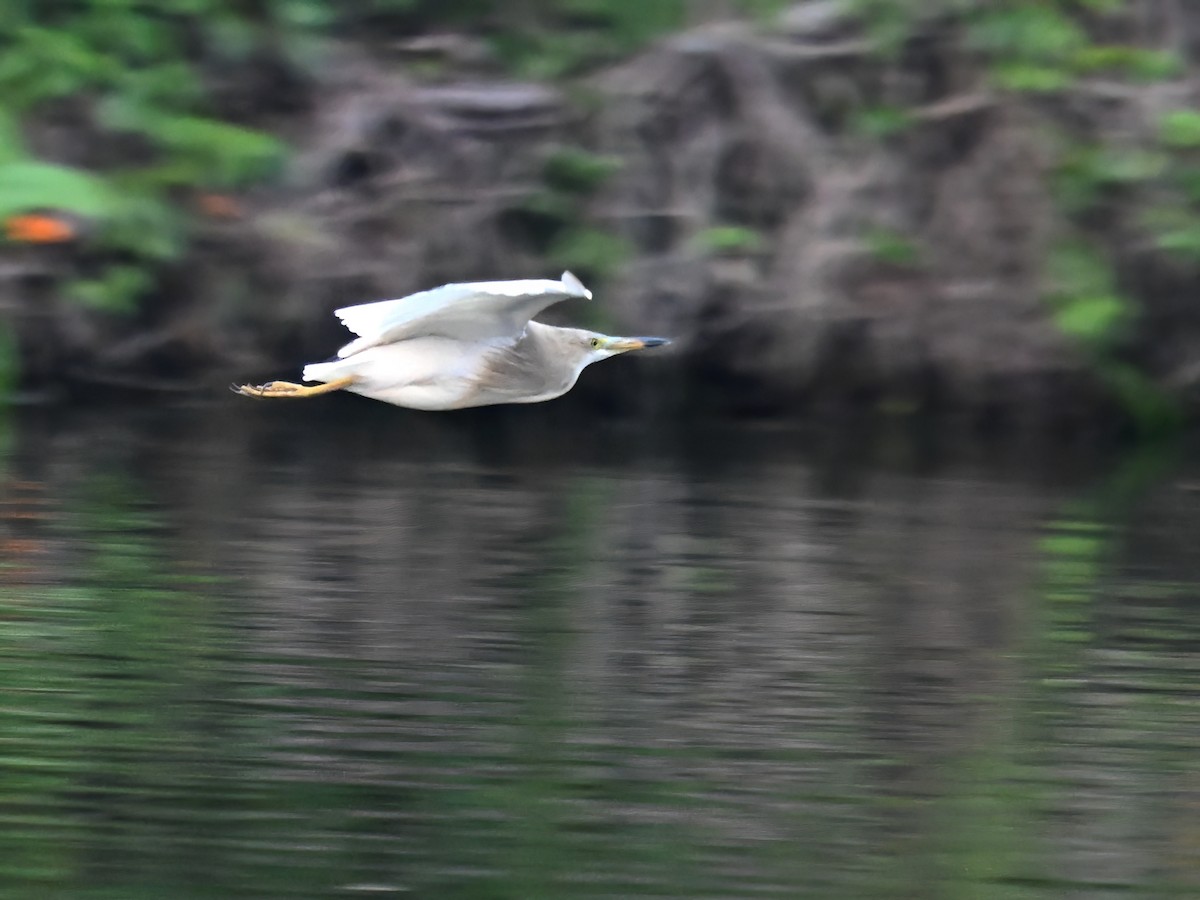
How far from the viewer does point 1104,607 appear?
1070 centimetres

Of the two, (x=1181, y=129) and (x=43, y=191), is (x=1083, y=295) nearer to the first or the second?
(x=1181, y=129)

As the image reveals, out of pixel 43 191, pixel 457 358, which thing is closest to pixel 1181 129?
pixel 43 191

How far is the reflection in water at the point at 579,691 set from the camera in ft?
21.3

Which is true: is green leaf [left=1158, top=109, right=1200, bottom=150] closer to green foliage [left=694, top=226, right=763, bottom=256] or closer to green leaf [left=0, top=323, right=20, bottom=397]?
green foliage [left=694, top=226, right=763, bottom=256]

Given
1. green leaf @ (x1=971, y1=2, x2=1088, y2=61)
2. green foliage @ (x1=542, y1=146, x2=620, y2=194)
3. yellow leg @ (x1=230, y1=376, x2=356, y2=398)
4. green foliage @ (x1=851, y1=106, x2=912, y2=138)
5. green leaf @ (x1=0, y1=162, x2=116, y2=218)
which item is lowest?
yellow leg @ (x1=230, y1=376, x2=356, y2=398)

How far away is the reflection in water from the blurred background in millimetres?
29

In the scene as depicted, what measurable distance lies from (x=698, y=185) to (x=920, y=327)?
219cm

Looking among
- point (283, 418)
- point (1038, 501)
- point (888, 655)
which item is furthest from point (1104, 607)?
point (283, 418)

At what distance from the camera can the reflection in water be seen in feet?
21.3

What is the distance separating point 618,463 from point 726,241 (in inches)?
99.8

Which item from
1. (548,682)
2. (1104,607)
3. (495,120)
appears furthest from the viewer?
(495,120)

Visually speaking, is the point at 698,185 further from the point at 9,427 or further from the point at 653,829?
the point at 653,829

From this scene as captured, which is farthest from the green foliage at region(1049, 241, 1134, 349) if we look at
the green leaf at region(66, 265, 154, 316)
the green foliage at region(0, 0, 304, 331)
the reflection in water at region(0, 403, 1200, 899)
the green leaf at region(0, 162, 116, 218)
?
the green leaf at region(0, 162, 116, 218)

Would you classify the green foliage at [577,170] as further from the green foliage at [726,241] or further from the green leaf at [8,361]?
the green leaf at [8,361]
